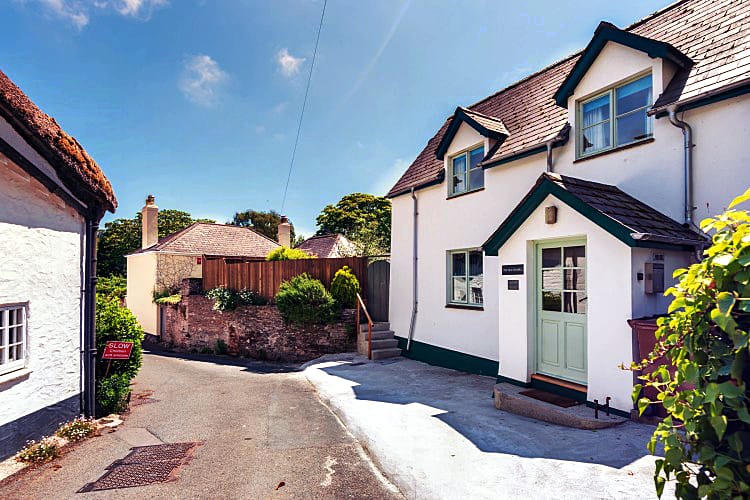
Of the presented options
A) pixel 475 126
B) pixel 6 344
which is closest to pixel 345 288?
pixel 475 126

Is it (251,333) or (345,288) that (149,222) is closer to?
(251,333)

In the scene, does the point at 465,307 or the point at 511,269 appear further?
the point at 465,307

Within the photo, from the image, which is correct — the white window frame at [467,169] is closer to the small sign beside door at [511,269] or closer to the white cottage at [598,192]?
the white cottage at [598,192]

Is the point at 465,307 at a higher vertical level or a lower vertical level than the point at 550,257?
lower

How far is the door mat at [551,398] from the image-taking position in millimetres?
6785

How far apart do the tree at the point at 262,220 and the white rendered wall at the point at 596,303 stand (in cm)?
4280

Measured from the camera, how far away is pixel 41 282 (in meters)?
6.47

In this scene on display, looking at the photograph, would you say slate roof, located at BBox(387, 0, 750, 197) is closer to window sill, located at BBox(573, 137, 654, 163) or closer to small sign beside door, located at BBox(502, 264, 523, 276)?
window sill, located at BBox(573, 137, 654, 163)

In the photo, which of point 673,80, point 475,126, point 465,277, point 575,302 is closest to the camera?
point 673,80

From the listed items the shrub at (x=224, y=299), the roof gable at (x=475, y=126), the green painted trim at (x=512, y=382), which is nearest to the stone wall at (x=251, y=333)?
the shrub at (x=224, y=299)

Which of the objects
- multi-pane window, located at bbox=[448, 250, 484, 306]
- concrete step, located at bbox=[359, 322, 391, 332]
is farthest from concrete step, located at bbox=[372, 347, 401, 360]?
multi-pane window, located at bbox=[448, 250, 484, 306]

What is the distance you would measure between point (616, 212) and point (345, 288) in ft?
32.0

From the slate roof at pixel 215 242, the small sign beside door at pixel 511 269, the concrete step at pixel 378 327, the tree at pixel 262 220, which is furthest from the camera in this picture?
the tree at pixel 262 220

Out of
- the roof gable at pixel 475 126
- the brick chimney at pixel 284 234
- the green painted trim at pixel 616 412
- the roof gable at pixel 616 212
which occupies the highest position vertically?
the roof gable at pixel 475 126
